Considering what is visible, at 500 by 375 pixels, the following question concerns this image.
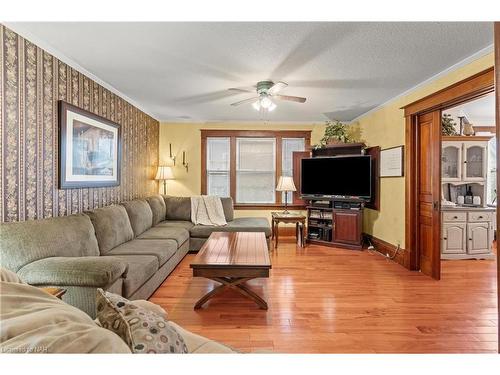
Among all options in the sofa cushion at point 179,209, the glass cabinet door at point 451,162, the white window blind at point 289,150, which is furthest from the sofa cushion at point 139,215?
the glass cabinet door at point 451,162

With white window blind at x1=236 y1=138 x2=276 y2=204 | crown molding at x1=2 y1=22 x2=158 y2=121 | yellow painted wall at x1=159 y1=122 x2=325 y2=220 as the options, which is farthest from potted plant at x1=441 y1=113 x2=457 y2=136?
crown molding at x1=2 y1=22 x2=158 y2=121

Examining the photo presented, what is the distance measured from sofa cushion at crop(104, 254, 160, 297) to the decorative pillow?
4.33ft

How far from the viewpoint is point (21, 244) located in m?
1.96

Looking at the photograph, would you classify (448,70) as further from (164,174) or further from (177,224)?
(164,174)

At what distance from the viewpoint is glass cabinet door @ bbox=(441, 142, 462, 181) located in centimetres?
461

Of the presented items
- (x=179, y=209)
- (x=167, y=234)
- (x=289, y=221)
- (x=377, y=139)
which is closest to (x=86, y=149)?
(x=167, y=234)

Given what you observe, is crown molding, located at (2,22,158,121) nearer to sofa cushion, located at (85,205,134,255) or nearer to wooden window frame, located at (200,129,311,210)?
sofa cushion, located at (85,205,134,255)

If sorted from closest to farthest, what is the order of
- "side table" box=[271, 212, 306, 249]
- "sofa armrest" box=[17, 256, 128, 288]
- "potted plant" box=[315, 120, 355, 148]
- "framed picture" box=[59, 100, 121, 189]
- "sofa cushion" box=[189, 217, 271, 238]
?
"sofa armrest" box=[17, 256, 128, 288]
"framed picture" box=[59, 100, 121, 189]
"sofa cushion" box=[189, 217, 271, 238]
"side table" box=[271, 212, 306, 249]
"potted plant" box=[315, 120, 355, 148]

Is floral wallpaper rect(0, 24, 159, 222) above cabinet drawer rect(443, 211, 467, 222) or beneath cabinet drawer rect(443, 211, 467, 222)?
above

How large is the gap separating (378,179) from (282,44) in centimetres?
327

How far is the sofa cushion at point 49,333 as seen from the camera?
694 mm
